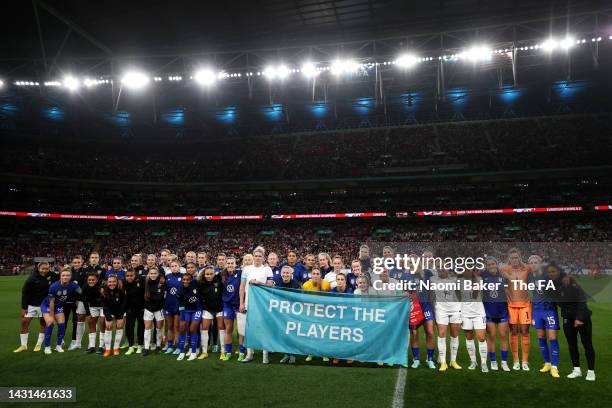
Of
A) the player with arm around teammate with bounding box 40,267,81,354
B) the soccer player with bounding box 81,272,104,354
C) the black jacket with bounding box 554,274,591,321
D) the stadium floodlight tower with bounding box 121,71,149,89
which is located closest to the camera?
the black jacket with bounding box 554,274,591,321

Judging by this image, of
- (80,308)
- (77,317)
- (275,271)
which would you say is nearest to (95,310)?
(80,308)

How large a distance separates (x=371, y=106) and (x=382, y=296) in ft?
110

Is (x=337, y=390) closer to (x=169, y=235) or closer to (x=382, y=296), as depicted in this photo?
(x=382, y=296)

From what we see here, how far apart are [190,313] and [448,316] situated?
16.9 feet

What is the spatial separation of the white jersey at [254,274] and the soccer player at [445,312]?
131 inches

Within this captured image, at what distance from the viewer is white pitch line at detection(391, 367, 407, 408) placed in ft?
17.5

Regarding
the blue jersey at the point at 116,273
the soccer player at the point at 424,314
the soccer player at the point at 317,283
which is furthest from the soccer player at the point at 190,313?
the soccer player at the point at 424,314

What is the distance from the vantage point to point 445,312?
23.1 ft

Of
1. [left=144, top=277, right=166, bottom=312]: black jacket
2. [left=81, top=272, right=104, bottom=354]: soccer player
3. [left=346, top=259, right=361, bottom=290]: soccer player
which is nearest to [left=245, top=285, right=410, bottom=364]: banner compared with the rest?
[left=346, top=259, right=361, bottom=290]: soccer player

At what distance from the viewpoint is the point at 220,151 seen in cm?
4431

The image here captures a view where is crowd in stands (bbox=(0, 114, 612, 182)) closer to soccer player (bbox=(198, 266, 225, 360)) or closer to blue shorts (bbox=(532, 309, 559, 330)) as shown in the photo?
blue shorts (bbox=(532, 309, 559, 330))

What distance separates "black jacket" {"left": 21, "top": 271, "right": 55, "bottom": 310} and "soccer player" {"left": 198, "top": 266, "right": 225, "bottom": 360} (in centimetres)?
392

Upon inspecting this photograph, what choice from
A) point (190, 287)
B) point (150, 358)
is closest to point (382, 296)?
point (190, 287)

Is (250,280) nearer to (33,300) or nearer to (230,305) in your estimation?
(230,305)
